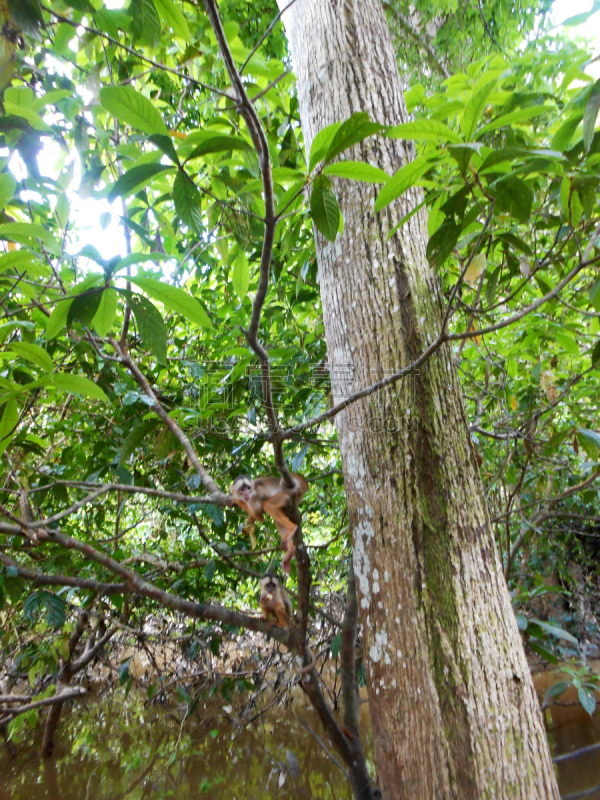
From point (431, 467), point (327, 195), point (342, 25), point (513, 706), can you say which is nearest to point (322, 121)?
point (342, 25)

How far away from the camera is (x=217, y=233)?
2223mm

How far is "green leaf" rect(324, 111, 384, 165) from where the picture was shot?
82 cm

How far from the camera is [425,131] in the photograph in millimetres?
990

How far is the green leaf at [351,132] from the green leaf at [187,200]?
0.30 meters

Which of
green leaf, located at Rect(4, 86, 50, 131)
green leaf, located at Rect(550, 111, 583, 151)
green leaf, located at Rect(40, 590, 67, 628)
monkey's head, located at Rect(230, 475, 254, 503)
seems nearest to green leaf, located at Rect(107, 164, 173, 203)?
green leaf, located at Rect(4, 86, 50, 131)

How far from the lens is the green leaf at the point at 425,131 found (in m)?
0.98

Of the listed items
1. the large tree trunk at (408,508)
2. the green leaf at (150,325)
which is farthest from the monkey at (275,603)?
the green leaf at (150,325)

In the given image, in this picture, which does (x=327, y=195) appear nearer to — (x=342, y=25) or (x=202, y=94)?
(x=342, y=25)

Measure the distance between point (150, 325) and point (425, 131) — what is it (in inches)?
28.5

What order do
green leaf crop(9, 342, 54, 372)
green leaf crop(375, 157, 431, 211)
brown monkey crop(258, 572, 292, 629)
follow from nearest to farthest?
green leaf crop(375, 157, 431, 211) → green leaf crop(9, 342, 54, 372) → brown monkey crop(258, 572, 292, 629)

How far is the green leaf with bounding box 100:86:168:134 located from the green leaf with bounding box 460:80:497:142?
23.8 inches

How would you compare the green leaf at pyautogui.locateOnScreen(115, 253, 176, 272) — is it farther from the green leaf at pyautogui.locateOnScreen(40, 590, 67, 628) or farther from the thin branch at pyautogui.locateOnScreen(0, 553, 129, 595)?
the green leaf at pyautogui.locateOnScreen(40, 590, 67, 628)

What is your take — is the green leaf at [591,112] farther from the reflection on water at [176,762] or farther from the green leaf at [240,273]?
the reflection on water at [176,762]

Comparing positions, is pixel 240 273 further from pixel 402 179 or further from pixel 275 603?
pixel 275 603
